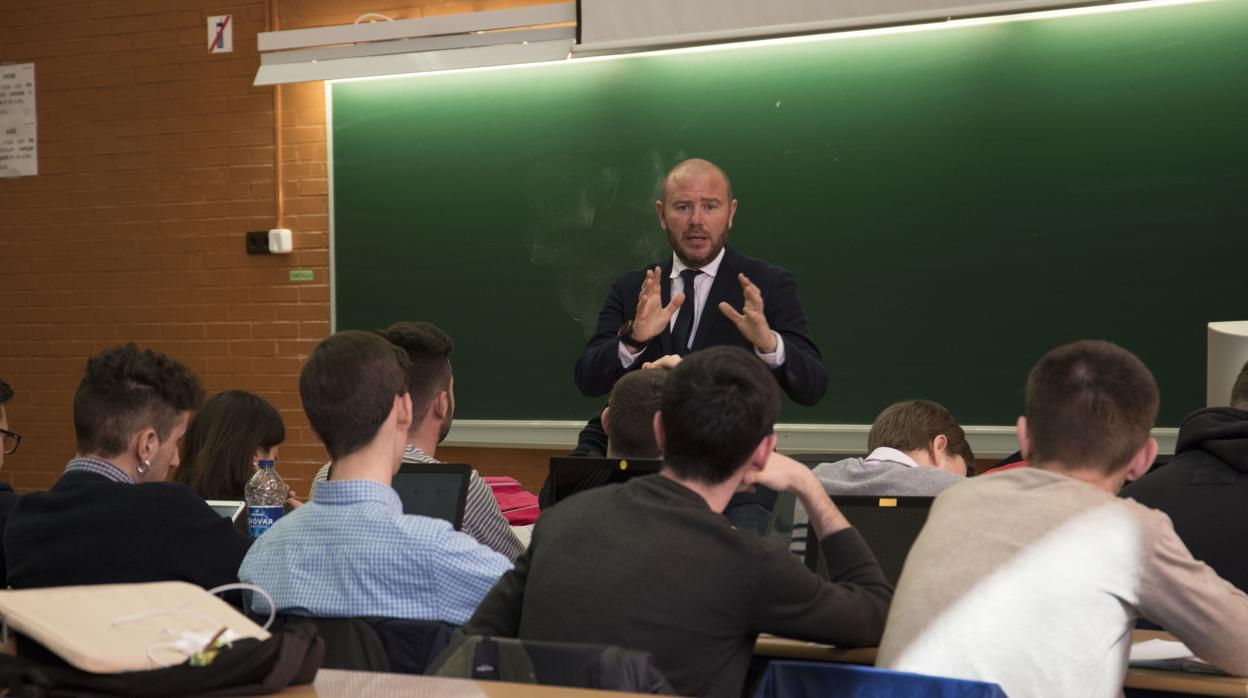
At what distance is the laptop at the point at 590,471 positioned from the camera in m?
2.77

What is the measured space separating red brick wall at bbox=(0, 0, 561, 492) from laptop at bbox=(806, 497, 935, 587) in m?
4.17

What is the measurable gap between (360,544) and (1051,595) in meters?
1.13

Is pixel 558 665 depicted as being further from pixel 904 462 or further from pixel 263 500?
pixel 263 500

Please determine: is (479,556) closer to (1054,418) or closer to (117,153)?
(1054,418)

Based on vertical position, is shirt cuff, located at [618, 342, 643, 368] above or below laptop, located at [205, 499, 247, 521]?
above

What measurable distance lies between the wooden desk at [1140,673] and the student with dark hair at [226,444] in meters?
1.95

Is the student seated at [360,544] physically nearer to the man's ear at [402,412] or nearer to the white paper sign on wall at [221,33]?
the man's ear at [402,412]

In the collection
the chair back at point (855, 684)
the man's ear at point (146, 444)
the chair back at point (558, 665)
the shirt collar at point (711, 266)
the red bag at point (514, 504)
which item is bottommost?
the red bag at point (514, 504)

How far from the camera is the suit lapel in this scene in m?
4.14

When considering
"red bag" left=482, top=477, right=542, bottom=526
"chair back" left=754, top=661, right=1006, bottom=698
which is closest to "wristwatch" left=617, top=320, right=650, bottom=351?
"red bag" left=482, top=477, right=542, bottom=526

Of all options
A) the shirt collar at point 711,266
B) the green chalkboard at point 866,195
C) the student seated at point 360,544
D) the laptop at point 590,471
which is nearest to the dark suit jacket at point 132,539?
the student seated at point 360,544

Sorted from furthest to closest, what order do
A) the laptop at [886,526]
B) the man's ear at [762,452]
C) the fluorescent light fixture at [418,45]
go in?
1. the fluorescent light fixture at [418,45]
2. the laptop at [886,526]
3. the man's ear at [762,452]

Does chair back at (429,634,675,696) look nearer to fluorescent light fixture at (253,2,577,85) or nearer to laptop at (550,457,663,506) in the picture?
laptop at (550,457,663,506)

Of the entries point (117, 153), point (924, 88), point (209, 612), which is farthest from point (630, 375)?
point (117, 153)
